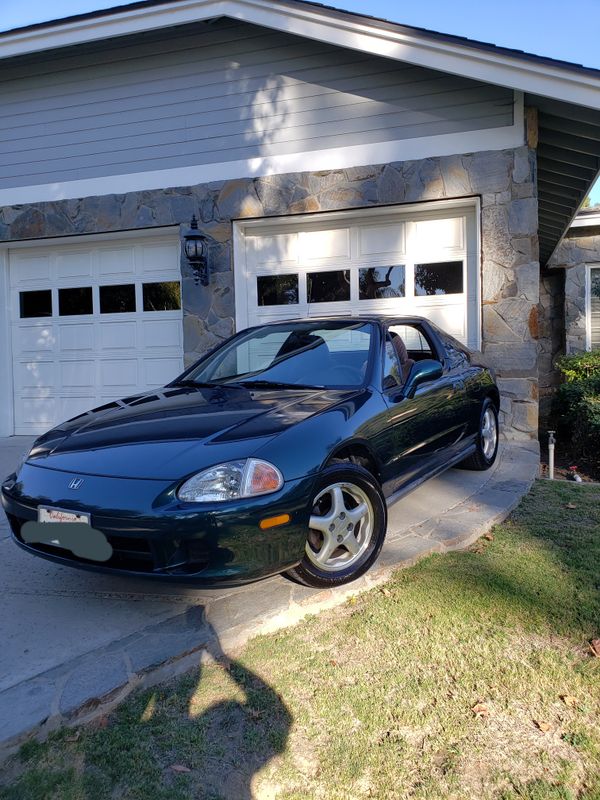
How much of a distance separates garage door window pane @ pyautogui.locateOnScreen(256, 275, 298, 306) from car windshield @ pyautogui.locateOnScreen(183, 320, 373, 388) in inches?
122

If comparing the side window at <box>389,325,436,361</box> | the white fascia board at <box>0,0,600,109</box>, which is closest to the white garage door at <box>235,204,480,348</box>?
the white fascia board at <box>0,0,600,109</box>

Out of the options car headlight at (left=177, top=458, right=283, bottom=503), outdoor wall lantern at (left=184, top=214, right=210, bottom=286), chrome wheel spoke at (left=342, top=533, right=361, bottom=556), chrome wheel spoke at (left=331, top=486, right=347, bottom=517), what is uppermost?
outdoor wall lantern at (left=184, top=214, right=210, bottom=286)

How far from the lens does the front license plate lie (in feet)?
8.71

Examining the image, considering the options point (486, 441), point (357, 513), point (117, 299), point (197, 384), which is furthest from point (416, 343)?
point (117, 299)

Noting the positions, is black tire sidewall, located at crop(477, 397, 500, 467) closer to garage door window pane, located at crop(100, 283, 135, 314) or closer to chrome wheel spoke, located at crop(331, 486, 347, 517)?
chrome wheel spoke, located at crop(331, 486, 347, 517)

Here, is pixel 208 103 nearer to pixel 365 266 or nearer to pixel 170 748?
pixel 365 266

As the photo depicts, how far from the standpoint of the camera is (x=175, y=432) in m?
3.00

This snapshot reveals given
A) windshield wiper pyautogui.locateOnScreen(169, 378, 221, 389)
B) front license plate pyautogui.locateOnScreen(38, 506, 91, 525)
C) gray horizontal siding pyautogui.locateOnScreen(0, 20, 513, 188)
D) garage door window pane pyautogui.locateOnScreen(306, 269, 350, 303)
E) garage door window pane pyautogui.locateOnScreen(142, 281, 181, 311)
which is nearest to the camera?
front license plate pyautogui.locateOnScreen(38, 506, 91, 525)

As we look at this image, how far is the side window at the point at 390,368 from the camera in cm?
382

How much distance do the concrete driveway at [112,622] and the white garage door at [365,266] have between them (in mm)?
3674

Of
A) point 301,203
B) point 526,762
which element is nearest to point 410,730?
point 526,762

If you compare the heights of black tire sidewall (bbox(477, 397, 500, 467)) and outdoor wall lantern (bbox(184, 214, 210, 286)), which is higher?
outdoor wall lantern (bbox(184, 214, 210, 286))

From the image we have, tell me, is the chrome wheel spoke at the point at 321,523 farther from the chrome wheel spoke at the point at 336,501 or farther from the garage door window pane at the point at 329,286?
the garage door window pane at the point at 329,286

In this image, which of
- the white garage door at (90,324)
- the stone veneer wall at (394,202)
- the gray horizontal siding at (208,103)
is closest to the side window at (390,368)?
the stone veneer wall at (394,202)
